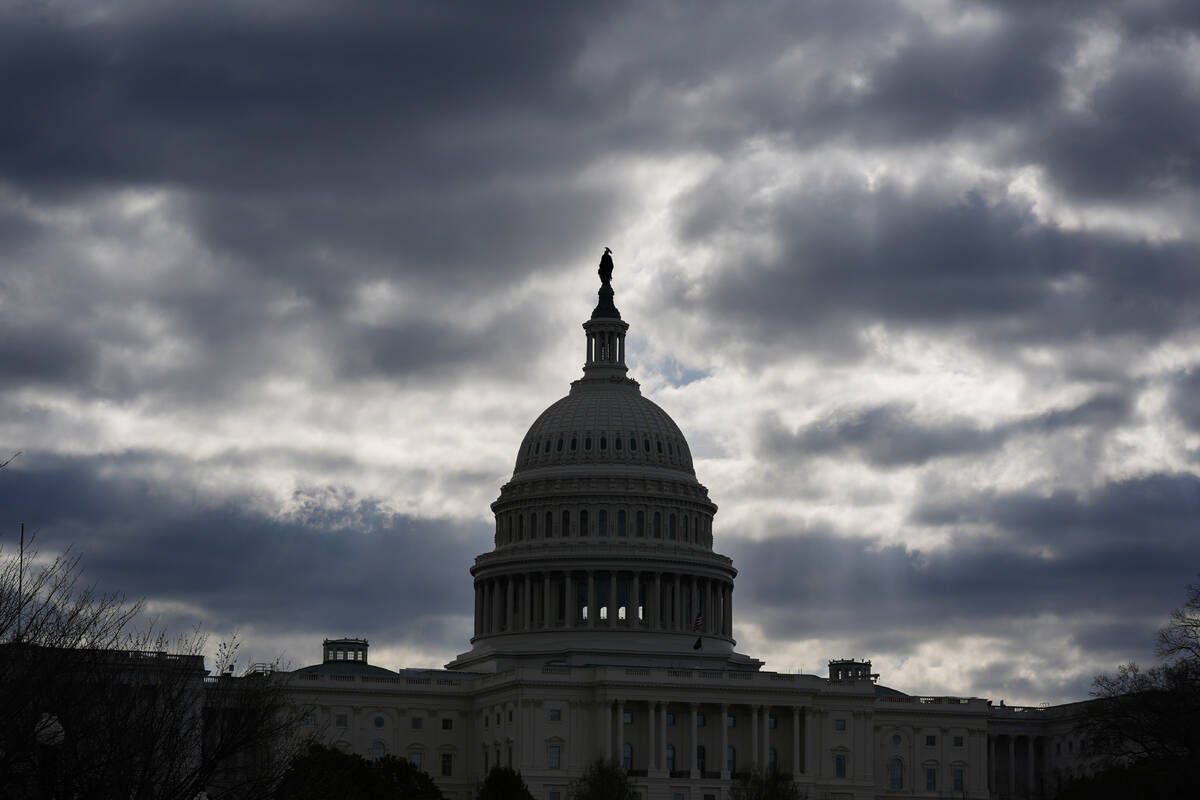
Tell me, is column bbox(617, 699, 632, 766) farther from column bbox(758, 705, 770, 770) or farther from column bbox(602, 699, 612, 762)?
column bbox(758, 705, 770, 770)

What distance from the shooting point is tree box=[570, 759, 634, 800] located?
166m

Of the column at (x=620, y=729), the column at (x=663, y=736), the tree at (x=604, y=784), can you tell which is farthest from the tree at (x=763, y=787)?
the column at (x=620, y=729)

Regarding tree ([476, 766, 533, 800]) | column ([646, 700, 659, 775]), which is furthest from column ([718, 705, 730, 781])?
tree ([476, 766, 533, 800])

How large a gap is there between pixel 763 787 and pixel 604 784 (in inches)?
499

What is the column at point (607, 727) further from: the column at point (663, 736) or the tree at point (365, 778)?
the tree at point (365, 778)

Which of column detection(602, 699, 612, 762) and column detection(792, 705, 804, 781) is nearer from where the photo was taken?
column detection(602, 699, 612, 762)

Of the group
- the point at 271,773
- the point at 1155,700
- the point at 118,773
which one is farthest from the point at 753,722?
the point at 118,773

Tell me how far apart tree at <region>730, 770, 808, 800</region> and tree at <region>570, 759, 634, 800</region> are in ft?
26.5

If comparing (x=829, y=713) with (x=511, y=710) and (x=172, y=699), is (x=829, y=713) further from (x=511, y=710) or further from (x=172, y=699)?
(x=172, y=699)

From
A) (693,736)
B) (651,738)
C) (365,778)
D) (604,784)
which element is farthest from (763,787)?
(365,778)

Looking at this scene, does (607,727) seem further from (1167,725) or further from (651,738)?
(1167,725)

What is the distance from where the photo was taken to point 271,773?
86.6 m

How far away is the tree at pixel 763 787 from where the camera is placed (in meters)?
169

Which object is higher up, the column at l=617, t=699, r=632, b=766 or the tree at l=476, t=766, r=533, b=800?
the column at l=617, t=699, r=632, b=766
